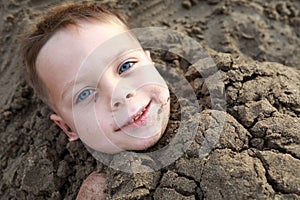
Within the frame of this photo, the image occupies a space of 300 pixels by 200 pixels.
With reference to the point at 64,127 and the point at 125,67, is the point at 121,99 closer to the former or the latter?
the point at 125,67

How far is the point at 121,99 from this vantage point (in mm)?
1993

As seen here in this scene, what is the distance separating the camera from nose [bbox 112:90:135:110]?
78.4 inches

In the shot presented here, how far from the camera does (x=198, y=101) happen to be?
2186 mm

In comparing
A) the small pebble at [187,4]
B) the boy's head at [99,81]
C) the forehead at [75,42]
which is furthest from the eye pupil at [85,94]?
the small pebble at [187,4]

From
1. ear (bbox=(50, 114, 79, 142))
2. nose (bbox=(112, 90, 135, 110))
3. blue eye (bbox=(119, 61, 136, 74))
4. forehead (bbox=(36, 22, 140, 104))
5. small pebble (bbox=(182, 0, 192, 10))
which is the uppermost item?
forehead (bbox=(36, 22, 140, 104))

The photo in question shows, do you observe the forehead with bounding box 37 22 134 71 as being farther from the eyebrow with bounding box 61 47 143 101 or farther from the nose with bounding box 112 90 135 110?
the nose with bounding box 112 90 135 110

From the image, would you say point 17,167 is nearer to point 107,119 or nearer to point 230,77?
point 107,119

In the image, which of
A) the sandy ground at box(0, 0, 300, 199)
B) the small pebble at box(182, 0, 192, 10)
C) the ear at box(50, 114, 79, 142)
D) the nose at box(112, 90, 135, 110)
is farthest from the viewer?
the small pebble at box(182, 0, 192, 10)

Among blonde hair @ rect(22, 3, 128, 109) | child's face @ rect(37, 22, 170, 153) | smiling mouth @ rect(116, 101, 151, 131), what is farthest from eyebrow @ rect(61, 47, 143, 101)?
smiling mouth @ rect(116, 101, 151, 131)

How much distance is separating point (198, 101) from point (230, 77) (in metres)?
0.18

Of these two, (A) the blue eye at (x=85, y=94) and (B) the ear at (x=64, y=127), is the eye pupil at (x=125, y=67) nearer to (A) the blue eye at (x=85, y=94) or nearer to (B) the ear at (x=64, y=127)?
(A) the blue eye at (x=85, y=94)

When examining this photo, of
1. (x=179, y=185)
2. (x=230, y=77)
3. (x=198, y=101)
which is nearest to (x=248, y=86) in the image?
(x=230, y=77)

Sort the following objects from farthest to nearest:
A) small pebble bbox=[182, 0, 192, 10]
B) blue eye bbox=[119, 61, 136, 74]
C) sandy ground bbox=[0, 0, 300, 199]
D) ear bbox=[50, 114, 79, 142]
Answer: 1. small pebble bbox=[182, 0, 192, 10]
2. ear bbox=[50, 114, 79, 142]
3. blue eye bbox=[119, 61, 136, 74]
4. sandy ground bbox=[0, 0, 300, 199]

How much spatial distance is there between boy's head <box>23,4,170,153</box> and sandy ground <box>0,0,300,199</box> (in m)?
0.11
